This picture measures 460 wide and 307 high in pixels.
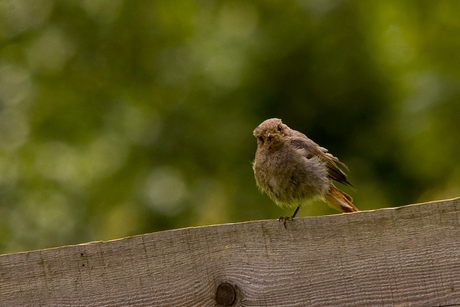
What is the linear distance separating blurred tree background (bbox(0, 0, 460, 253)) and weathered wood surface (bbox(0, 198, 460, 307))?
3.52 meters

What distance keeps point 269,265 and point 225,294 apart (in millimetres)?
224

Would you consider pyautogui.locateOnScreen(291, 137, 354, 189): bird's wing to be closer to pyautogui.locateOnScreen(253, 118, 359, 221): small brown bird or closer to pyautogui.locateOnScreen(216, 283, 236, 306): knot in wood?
pyautogui.locateOnScreen(253, 118, 359, 221): small brown bird

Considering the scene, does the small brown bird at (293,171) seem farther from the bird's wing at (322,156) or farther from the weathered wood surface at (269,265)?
the weathered wood surface at (269,265)

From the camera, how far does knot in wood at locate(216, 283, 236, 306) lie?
8.85 feet

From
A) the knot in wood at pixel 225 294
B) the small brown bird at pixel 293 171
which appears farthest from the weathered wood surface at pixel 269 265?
the small brown bird at pixel 293 171

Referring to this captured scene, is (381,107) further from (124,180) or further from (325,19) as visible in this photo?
(124,180)

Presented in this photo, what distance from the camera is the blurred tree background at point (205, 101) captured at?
651 cm

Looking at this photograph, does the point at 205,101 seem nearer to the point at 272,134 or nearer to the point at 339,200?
the point at 272,134

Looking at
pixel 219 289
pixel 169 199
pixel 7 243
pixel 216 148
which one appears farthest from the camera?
pixel 216 148

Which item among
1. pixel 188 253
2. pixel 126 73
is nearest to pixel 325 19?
pixel 126 73

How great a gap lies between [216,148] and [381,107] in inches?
73.7

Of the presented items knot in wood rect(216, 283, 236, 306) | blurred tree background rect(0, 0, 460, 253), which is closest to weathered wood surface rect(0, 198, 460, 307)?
knot in wood rect(216, 283, 236, 306)

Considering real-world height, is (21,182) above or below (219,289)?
above

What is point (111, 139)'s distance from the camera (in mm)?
6875
